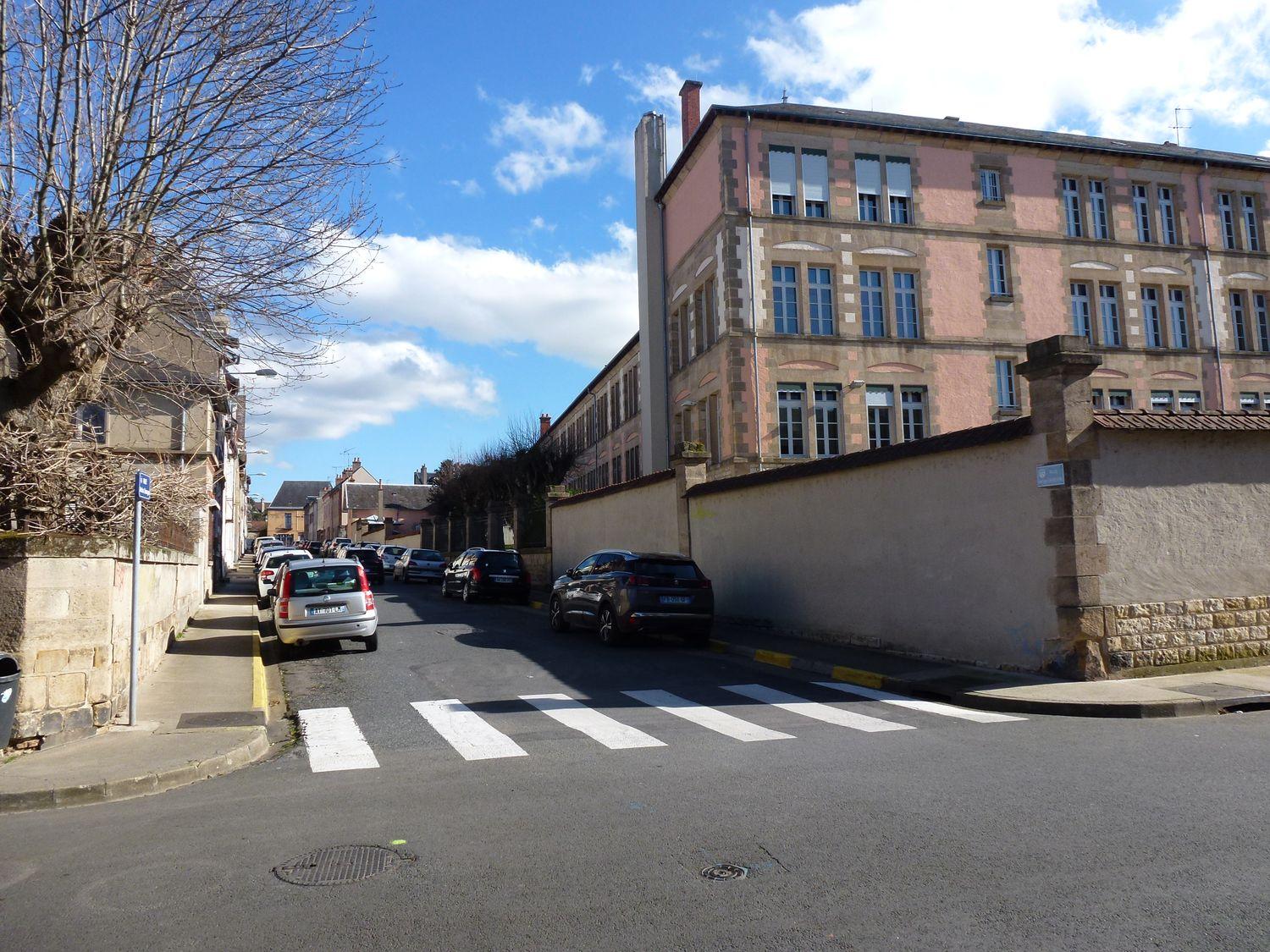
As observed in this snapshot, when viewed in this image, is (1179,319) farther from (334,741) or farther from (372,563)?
(372,563)

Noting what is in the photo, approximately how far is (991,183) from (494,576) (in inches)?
749

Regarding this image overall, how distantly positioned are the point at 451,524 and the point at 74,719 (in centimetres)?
4103

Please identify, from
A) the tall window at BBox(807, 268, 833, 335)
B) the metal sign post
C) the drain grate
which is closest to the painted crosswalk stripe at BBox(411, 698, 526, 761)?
the metal sign post

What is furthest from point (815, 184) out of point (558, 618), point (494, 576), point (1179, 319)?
point (558, 618)

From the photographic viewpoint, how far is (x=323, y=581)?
1511 cm

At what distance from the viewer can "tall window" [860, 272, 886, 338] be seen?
27.1m

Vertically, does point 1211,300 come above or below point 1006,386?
above

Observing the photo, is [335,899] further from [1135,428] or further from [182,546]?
[182,546]

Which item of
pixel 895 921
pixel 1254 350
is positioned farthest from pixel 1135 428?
pixel 1254 350

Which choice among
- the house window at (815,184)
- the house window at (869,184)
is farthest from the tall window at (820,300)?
the house window at (869,184)

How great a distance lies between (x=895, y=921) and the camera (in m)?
3.90

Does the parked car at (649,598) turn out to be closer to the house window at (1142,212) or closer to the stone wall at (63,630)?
the stone wall at (63,630)

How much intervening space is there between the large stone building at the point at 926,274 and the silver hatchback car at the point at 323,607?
12.8 m

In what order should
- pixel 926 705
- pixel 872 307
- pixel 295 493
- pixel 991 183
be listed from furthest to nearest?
pixel 295 493
pixel 991 183
pixel 872 307
pixel 926 705
